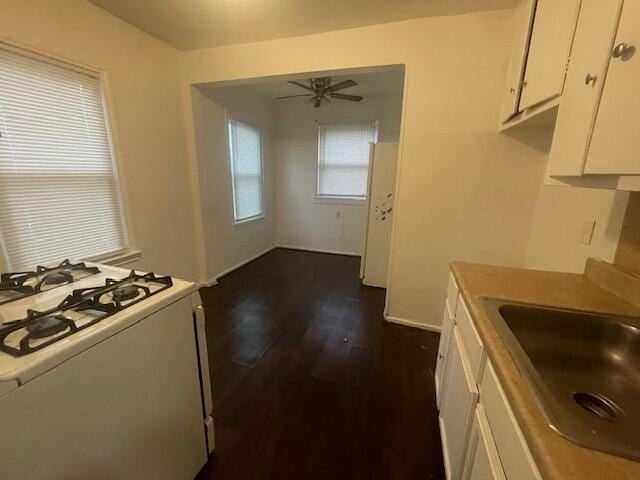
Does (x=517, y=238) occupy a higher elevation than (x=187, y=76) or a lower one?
lower

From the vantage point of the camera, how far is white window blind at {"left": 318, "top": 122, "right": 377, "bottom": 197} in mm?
4363

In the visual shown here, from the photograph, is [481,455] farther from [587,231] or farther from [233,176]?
[233,176]

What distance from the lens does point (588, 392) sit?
87 centimetres

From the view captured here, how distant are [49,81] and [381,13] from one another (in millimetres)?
2364

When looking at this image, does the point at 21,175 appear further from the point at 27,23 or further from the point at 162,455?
the point at 162,455

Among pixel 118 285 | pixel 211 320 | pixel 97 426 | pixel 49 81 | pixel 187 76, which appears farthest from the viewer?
pixel 187 76

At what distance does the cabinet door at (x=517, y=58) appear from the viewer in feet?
5.12

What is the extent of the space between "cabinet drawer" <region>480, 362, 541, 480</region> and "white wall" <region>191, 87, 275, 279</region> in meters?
3.14

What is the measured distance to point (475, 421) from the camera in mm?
912

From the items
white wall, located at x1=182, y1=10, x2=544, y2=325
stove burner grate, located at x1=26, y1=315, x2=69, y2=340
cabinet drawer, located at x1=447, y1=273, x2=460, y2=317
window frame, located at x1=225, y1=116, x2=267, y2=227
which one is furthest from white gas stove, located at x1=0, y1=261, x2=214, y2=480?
window frame, located at x1=225, y1=116, x2=267, y2=227

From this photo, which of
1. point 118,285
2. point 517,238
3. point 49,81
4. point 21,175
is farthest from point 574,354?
point 49,81

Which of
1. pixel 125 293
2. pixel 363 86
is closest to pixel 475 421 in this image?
pixel 125 293

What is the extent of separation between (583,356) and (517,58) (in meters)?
1.72

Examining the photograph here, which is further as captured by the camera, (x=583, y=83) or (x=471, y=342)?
(x=471, y=342)
